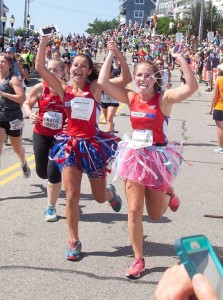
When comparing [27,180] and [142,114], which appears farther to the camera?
[27,180]

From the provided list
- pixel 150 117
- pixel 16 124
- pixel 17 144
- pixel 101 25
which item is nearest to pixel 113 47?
pixel 150 117

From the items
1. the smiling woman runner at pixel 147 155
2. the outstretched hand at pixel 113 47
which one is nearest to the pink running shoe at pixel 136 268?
the smiling woman runner at pixel 147 155

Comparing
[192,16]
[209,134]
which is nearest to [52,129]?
[209,134]

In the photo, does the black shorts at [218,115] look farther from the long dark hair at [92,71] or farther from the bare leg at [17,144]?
the long dark hair at [92,71]

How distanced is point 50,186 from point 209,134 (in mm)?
7865

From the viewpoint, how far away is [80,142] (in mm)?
5266

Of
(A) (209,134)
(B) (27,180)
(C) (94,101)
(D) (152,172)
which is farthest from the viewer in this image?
(A) (209,134)

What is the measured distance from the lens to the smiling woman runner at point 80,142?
5180mm

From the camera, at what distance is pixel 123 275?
15.9ft

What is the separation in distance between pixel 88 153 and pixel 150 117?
2.31 ft

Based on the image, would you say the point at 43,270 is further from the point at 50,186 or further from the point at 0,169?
the point at 0,169

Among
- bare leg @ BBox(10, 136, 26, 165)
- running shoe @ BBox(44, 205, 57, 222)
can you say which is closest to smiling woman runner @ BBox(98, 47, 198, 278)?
running shoe @ BBox(44, 205, 57, 222)

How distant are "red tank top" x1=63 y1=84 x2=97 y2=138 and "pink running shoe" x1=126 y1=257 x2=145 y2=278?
127 cm

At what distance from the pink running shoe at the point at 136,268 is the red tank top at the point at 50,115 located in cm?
207
